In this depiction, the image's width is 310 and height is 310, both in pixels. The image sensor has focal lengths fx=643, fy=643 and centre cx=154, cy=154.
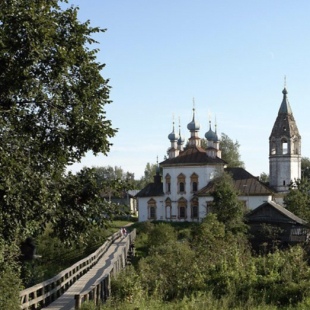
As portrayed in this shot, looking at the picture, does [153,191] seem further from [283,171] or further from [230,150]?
[230,150]

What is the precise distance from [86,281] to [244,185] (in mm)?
42354

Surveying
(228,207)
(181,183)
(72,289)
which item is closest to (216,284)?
(72,289)

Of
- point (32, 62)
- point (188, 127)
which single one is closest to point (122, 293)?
point (32, 62)

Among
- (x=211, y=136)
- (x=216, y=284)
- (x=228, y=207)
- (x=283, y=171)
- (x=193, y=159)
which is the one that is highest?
(x=211, y=136)

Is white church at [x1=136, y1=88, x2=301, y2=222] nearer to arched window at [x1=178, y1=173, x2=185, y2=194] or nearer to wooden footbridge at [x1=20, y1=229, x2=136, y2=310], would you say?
arched window at [x1=178, y1=173, x2=185, y2=194]

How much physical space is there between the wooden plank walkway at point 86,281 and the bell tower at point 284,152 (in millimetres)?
31216

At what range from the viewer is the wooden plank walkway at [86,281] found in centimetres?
1502

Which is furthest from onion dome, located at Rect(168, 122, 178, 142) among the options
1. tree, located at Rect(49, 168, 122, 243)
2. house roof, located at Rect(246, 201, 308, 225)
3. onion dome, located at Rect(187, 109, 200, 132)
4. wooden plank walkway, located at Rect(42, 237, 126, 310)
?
tree, located at Rect(49, 168, 122, 243)

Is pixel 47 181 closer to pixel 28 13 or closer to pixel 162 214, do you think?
pixel 28 13

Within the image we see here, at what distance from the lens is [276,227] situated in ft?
142

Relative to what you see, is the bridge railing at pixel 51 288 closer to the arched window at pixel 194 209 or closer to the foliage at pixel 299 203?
the foliage at pixel 299 203

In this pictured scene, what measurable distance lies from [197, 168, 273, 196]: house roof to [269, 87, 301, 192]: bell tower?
2.96 meters

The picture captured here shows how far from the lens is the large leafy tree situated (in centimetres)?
1402

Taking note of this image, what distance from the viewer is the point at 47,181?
49.2ft
